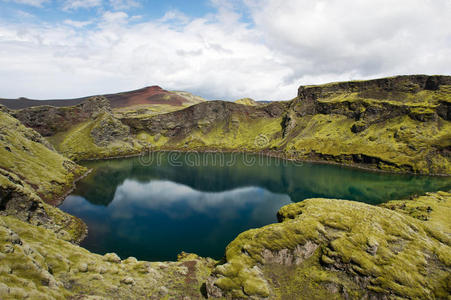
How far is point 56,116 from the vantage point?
590ft

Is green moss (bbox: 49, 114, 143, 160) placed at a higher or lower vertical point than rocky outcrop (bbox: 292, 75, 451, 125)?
lower

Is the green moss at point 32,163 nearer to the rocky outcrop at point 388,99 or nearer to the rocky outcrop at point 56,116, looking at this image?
the rocky outcrop at point 56,116

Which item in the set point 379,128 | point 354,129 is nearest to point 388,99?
point 379,128

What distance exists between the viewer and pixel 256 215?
61.5m

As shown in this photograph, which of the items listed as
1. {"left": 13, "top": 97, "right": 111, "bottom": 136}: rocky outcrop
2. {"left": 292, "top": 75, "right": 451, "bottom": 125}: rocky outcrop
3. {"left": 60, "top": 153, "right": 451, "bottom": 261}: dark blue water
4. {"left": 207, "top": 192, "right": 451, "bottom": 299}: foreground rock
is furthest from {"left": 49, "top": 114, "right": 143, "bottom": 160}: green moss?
{"left": 292, "top": 75, "right": 451, "bottom": 125}: rocky outcrop

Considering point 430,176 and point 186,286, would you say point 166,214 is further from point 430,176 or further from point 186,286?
point 430,176

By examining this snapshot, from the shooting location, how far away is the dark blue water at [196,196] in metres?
48.6

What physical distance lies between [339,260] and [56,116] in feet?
Result: 741

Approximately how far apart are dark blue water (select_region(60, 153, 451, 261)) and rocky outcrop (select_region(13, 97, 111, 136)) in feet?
250

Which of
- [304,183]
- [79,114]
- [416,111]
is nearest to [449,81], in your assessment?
[416,111]

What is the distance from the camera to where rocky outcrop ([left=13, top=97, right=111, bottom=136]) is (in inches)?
6708

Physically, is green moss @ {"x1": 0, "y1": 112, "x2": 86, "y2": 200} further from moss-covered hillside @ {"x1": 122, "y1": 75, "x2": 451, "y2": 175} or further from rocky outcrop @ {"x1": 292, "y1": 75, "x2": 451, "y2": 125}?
rocky outcrop @ {"x1": 292, "y1": 75, "x2": 451, "y2": 125}

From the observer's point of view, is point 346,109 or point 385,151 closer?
point 385,151

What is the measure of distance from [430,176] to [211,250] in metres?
118
